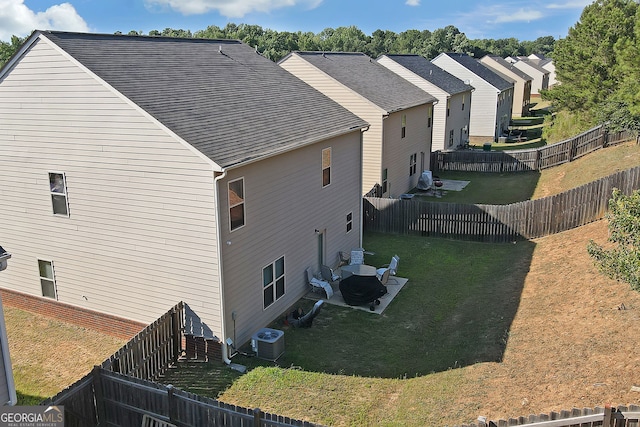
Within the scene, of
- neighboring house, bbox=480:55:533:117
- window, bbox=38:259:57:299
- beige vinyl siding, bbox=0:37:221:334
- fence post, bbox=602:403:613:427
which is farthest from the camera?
neighboring house, bbox=480:55:533:117

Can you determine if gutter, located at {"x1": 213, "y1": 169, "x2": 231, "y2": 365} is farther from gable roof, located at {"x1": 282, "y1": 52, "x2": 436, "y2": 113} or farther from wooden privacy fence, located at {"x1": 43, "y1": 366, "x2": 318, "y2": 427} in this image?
gable roof, located at {"x1": 282, "y1": 52, "x2": 436, "y2": 113}

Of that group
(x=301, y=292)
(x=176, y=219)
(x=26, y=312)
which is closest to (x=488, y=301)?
(x=301, y=292)

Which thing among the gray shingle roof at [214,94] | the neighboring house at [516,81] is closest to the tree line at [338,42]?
the neighboring house at [516,81]

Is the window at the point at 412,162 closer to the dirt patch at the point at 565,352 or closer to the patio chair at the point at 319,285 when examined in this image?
the dirt patch at the point at 565,352

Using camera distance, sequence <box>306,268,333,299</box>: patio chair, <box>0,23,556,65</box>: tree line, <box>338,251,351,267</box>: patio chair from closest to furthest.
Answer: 1. <box>306,268,333,299</box>: patio chair
2. <box>338,251,351,267</box>: patio chair
3. <box>0,23,556,65</box>: tree line

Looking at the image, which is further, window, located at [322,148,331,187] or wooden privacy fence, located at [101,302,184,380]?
window, located at [322,148,331,187]

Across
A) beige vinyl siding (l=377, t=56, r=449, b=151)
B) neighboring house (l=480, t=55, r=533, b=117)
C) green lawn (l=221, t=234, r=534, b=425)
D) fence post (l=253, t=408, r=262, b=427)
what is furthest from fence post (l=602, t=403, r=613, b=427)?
neighboring house (l=480, t=55, r=533, b=117)
